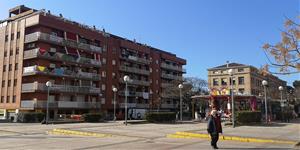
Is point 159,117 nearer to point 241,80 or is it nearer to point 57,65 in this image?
point 57,65

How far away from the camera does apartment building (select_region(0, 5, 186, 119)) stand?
55.9 metres

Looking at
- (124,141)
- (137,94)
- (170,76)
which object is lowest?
(124,141)

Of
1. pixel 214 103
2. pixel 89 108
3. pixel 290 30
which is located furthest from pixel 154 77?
pixel 290 30

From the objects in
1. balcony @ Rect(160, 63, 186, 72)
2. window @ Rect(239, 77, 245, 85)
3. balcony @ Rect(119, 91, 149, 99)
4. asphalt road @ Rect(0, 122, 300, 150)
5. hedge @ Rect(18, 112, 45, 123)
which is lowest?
asphalt road @ Rect(0, 122, 300, 150)

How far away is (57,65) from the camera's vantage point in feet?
193

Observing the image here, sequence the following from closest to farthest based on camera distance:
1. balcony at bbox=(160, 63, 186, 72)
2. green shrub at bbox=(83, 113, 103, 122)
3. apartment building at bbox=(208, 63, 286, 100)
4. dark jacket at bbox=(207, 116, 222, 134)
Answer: dark jacket at bbox=(207, 116, 222, 134) < green shrub at bbox=(83, 113, 103, 122) < balcony at bbox=(160, 63, 186, 72) < apartment building at bbox=(208, 63, 286, 100)

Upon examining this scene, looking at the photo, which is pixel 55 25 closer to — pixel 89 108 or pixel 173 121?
pixel 89 108

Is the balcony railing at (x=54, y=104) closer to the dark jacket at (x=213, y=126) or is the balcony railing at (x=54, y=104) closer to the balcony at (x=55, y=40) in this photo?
the balcony at (x=55, y=40)

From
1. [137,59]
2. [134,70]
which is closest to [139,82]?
[134,70]

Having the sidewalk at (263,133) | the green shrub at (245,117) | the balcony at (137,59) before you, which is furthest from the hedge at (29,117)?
the balcony at (137,59)

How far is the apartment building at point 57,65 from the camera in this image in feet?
184

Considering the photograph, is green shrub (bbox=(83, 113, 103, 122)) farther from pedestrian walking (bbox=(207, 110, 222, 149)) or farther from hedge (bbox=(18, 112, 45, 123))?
pedestrian walking (bbox=(207, 110, 222, 149))

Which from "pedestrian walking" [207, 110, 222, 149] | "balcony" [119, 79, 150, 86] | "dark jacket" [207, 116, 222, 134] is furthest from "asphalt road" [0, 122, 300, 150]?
"balcony" [119, 79, 150, 86]

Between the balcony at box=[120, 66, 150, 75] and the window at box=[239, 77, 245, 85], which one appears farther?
the window at box=[239, 77, 245, 85]
